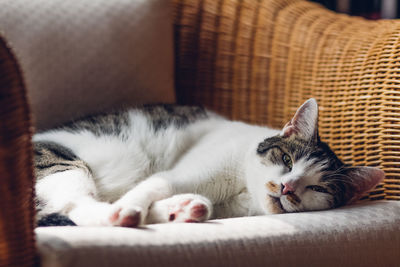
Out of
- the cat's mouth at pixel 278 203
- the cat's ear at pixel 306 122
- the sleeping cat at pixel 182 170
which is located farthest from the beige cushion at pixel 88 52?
the cat's mouth at pixel 278 203

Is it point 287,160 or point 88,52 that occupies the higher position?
point 88,52

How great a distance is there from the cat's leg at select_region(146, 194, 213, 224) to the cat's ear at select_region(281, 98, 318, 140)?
0.38 m

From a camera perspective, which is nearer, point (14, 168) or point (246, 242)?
point (14, 168)

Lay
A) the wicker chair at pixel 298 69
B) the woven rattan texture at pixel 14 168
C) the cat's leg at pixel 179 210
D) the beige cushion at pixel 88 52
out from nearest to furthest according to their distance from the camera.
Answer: the woven rattan texture at pixel 14 168 → the cat's leg at pixel 179 210 → the wicker chair at pixel 298 69 → the beige cushion at pixel 88 52

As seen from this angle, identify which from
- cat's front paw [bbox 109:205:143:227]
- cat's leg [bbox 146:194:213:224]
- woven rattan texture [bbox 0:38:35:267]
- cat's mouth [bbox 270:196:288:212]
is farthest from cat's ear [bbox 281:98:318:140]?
woven rattan texture [bbox 0:38:35:267]

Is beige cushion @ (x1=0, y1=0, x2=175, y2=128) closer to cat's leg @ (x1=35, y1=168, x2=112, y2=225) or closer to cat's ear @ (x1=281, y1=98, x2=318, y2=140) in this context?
cat's leg @ (x1=35, y1=168, x2=112, y2=225)

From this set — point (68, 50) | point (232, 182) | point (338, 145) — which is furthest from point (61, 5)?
point (338, 145)

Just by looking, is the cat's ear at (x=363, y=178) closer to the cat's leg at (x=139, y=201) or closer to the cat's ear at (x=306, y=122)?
the cat's ear at (x=306, y=122)

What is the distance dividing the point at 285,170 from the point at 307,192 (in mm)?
85

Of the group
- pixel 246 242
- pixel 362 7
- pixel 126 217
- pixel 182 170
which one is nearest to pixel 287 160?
pixel 182 170

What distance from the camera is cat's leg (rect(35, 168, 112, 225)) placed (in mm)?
909

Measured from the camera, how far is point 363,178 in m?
1.11

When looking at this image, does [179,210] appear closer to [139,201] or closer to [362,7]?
[139,201]

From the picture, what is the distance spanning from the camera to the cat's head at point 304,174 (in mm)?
1073
